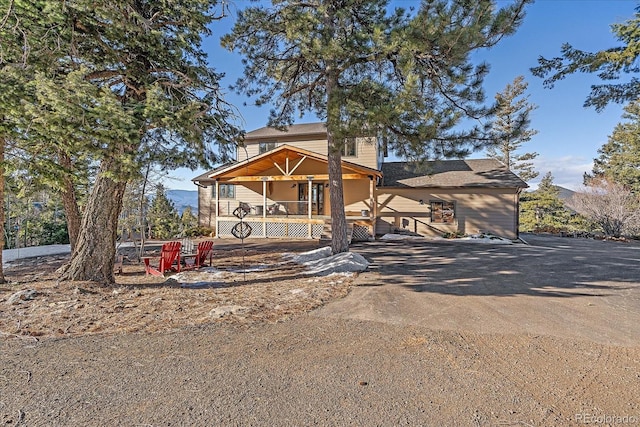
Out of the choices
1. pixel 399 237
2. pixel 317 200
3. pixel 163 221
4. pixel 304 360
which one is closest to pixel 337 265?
pixel 304 360

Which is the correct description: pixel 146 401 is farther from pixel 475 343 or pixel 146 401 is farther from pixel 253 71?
pixel 253 71

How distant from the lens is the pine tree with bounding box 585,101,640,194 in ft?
80.9

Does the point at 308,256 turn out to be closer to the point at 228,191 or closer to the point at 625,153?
the point at 228,191

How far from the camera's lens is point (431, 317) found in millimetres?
4609

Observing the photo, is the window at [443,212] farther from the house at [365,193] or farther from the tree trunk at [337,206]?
the tree trunk at [337,206]

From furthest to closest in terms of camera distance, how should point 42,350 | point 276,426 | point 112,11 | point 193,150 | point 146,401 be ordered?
point 193,150
point 112,11
point 42,350
point 146,401
point 276,426

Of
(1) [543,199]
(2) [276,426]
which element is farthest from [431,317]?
(1) [543,199]

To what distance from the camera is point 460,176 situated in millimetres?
16828

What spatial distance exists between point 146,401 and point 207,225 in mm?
18635

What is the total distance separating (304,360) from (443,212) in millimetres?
15031

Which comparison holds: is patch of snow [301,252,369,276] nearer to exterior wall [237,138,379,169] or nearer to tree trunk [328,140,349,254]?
tree trunk [328,140,349,254]

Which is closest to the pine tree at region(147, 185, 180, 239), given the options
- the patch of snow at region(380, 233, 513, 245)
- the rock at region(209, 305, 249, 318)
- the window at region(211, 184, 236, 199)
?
the window at region(211, 184, 236, 199)

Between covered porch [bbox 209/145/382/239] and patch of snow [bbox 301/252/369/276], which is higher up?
covered porch [bbox 209/145/382/239]

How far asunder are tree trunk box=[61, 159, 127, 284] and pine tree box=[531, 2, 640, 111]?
11135 mm
